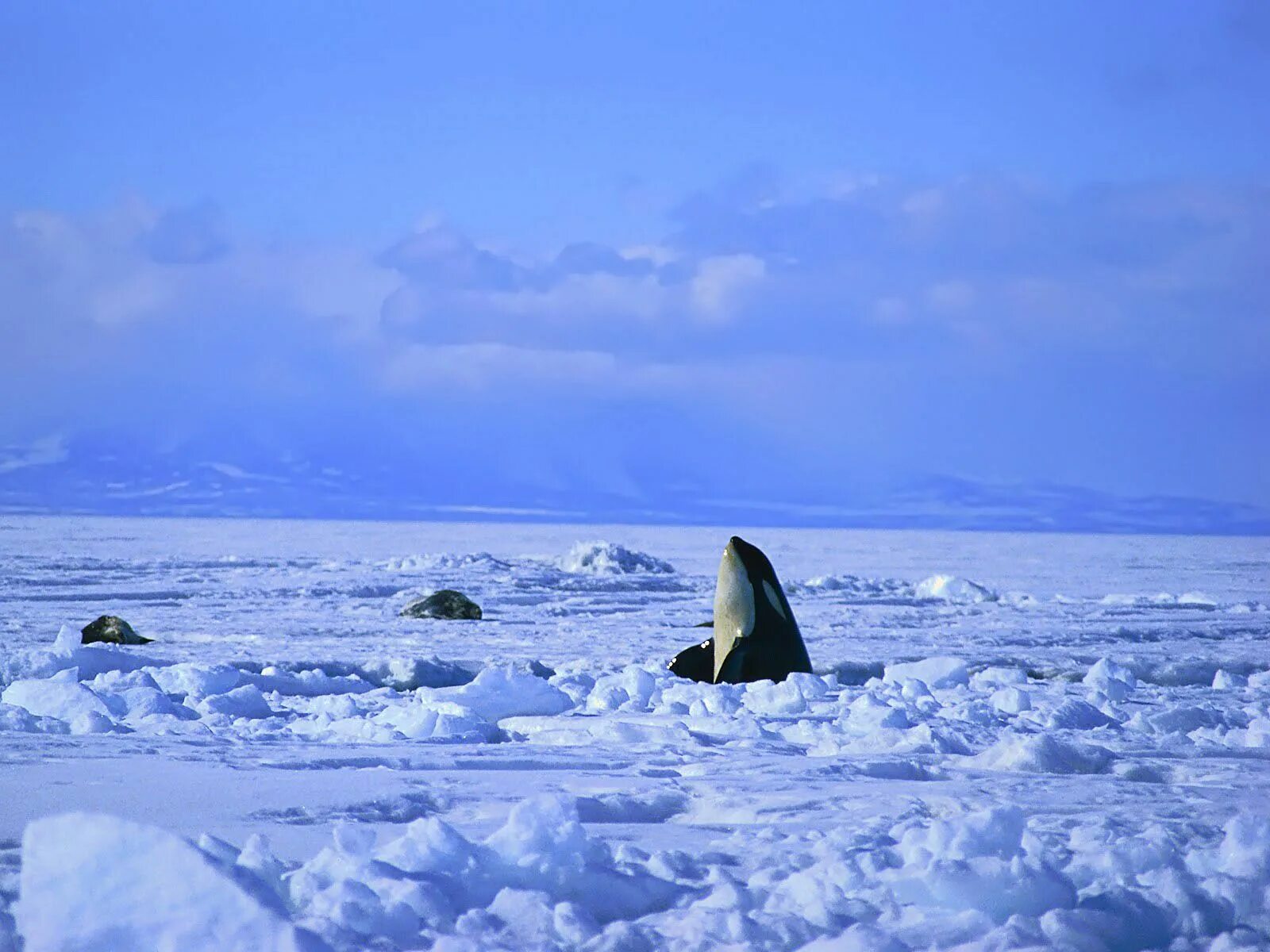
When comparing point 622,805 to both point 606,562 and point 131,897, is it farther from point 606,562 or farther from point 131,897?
point 606,562

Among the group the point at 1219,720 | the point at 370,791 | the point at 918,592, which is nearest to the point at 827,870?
the point at 370,791

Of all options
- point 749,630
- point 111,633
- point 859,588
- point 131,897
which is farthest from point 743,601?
point 859,588

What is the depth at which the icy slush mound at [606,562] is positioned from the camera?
25.2m

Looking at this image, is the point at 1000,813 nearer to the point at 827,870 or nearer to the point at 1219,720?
the point at 827,870

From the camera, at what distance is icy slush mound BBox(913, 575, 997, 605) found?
60.5ft

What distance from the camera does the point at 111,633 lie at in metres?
11.1

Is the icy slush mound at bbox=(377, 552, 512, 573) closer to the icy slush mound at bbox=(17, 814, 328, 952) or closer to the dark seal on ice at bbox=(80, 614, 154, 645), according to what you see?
the dark seal on ice at bbox=(80, 614, 154, 645)

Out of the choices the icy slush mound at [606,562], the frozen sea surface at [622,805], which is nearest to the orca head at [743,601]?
the frozen sea surface at [622,805]

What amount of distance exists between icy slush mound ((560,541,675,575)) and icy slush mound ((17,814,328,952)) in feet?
71.7

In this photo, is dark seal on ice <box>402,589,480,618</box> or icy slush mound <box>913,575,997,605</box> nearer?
dark seal on ice <box>402,589,480,618</box>

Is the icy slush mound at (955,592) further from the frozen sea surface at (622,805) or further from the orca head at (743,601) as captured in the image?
the orca head at (743,601)

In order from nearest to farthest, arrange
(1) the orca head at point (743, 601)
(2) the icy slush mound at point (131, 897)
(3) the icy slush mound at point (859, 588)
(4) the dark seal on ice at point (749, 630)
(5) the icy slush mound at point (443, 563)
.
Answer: (2) the icy slush mound at point (131, 897)
(4) the dark seal on ice at point (749, 630)
(1) the orca head at point (743, 601)
(3) the icy slush mound at point (859, 588)
(5) the icy slush mound at point (443, 563)

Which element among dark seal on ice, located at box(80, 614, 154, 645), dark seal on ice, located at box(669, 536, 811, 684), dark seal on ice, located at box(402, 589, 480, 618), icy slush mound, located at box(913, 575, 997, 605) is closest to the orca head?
dark seal on ice, located at box(669, 536, 811, 684)

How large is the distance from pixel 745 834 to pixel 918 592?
54.2 feet
